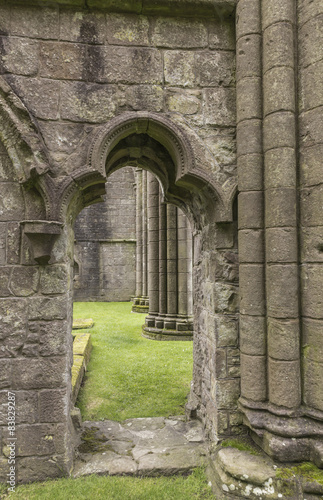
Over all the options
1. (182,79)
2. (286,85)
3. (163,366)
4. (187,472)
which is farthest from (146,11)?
(163,366)

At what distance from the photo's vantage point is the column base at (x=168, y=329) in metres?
8.70

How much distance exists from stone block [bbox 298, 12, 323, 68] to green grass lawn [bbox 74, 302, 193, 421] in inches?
158

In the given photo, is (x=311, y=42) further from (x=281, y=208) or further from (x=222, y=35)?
(x=281, y=208)

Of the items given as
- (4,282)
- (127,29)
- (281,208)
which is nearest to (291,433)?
(281,208)

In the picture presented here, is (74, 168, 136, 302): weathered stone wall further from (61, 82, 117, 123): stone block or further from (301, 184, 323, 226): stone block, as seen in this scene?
(301, 184, 323, 226): stone block

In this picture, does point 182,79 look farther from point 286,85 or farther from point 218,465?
point 218,465

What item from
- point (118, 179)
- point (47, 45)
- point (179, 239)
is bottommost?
point (179, 239)

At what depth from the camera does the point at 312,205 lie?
285cm

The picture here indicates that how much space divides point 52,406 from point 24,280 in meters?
1.12

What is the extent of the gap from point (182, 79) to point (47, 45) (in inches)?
48.8

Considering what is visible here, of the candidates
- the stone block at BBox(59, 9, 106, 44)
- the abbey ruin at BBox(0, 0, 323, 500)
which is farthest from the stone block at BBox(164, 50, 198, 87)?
the stone block at BBox(59, 9, 106, 44)

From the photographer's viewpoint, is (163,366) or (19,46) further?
(163,366)

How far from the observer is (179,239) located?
937cm

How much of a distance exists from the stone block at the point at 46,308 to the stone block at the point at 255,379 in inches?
66.3
